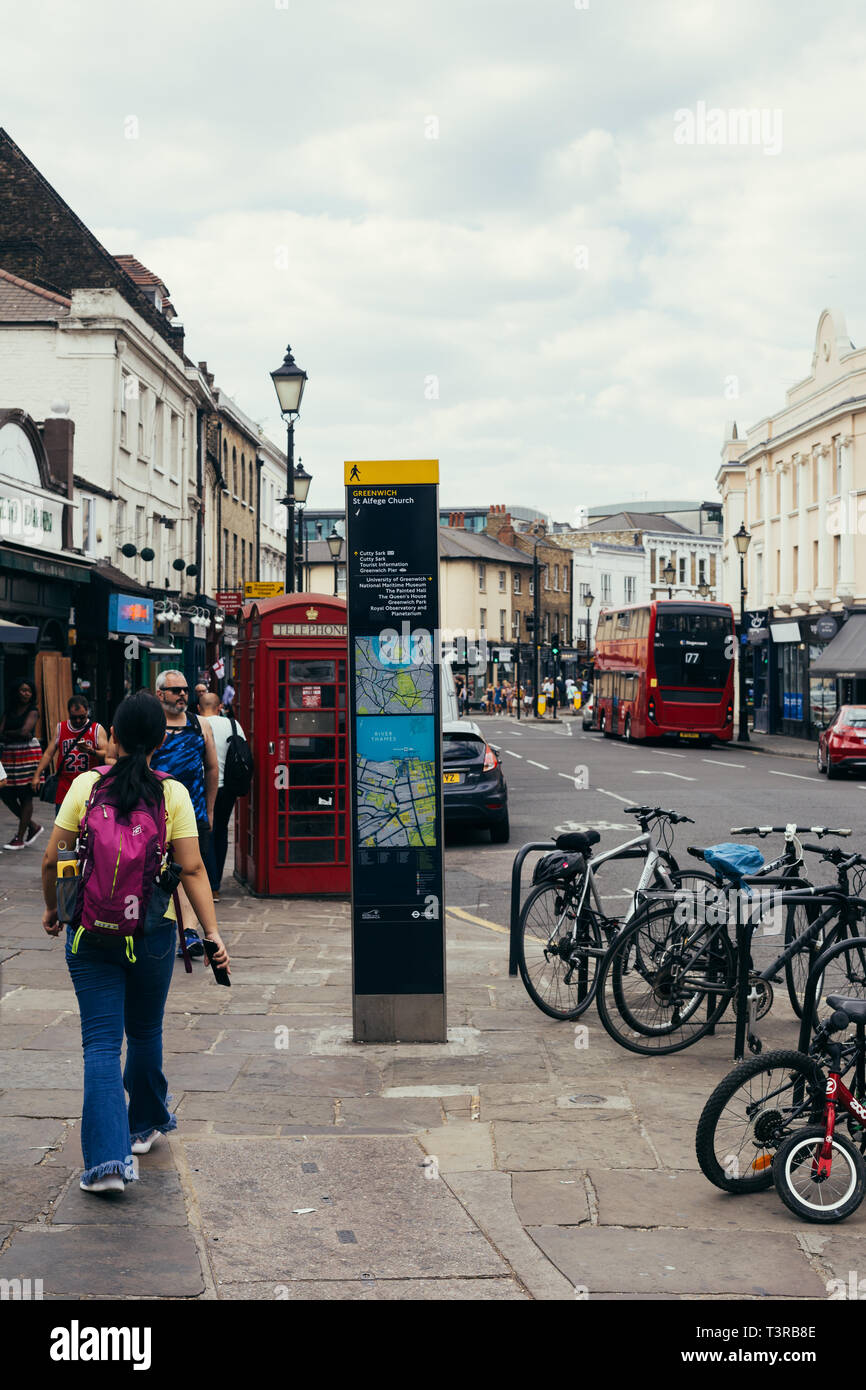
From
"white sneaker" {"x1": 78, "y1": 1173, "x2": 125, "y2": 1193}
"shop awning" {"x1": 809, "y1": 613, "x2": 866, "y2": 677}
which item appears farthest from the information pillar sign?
"shop awning" {"x1": 809, "y1": 613, "x2": 866, "y2": 677}

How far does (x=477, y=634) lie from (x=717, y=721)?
45.6m

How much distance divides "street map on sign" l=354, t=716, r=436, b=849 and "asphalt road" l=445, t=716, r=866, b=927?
445cm

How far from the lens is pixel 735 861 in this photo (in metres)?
7.00

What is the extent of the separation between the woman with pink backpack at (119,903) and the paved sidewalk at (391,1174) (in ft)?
0.98

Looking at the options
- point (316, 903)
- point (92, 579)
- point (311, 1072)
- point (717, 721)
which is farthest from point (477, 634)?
point (311, 1072)

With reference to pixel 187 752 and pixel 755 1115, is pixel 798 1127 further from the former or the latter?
pixel 187 752

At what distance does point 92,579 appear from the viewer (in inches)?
962

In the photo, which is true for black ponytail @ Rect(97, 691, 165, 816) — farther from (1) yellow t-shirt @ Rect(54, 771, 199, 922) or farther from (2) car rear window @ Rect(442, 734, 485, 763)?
(2) car rear window @ Rect(442, 734, 485, 763)

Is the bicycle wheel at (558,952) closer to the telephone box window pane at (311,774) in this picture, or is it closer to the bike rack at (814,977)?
the bike rack at (814,977)

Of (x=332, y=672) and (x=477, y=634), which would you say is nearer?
(x=332, y=672)

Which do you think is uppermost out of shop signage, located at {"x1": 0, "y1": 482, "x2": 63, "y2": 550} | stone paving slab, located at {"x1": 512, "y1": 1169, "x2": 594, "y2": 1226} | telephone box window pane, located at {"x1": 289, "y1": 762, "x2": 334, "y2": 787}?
shop signage, located at {"x1": 0, "y1": 482, "x2": 63, "y2": 550}

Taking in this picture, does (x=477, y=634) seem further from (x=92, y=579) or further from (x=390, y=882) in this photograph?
(x=390, y=882)

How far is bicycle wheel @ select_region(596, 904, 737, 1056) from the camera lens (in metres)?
7.08

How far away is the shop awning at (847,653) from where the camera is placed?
3797 centimetres
